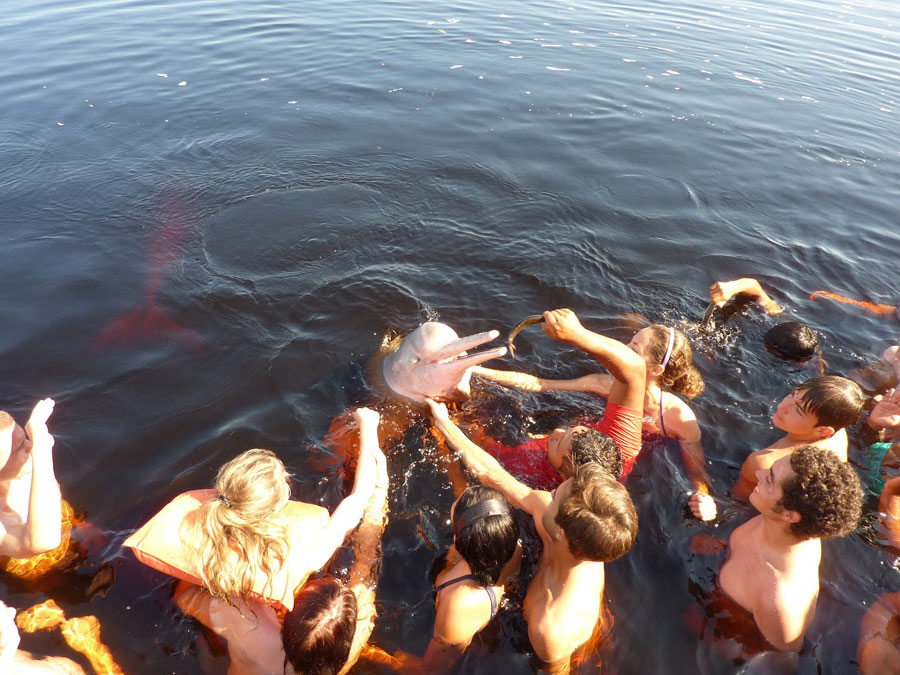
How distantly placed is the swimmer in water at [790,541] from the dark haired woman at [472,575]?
181 centimetres

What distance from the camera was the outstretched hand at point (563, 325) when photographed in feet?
14.1

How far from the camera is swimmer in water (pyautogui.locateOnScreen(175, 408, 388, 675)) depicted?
10.6 ft

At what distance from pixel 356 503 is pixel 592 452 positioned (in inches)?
75.6

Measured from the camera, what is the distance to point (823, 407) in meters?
4.61

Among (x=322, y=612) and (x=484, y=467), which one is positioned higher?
(x=322, y=612)

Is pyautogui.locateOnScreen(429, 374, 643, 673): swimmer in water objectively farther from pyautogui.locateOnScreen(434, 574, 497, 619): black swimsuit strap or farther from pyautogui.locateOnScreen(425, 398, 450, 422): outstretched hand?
pyautogui.locateOnScreen(425, 398, 450, 422): outstretched hand

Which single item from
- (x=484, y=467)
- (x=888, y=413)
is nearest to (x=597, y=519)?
(x=484, y=467)

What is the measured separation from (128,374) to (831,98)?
61.6 feet

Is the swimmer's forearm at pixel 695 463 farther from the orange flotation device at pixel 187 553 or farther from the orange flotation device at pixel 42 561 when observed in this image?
the orange flotation device at pixel 42 561

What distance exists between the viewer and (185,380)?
6184 millimetres

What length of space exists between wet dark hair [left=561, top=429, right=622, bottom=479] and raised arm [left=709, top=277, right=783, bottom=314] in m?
3.63

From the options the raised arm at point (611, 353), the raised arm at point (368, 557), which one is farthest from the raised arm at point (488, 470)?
the raised arm at point (611, 353)

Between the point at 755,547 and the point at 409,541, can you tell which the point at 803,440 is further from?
the point at 409,541

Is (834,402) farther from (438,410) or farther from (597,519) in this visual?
(438,410)
